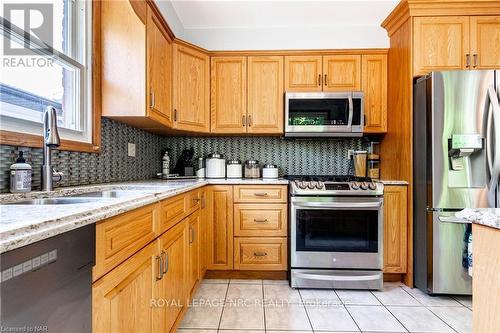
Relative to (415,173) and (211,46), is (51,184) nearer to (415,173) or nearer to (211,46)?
(211,46)

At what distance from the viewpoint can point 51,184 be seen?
1216mm

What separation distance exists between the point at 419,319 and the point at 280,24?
283cm

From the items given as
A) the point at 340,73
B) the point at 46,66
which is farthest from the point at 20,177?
the point at 340,73

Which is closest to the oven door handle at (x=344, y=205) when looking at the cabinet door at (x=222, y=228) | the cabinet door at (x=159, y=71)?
the cabinet door at (x=222, y=228)

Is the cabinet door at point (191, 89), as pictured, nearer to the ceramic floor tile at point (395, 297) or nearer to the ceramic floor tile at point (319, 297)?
the ceramic floor tile at point (319, 297)

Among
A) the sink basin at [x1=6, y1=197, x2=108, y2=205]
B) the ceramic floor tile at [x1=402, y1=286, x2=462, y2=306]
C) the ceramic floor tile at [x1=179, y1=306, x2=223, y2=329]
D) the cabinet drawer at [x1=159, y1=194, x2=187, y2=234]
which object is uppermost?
the sink basin at [x1=6, y1=197, x2=108, y2=205]

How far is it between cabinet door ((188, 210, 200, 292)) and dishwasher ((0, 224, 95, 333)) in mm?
1120

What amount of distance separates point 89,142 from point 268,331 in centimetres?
157

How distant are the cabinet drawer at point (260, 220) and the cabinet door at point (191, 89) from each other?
89 centimetres

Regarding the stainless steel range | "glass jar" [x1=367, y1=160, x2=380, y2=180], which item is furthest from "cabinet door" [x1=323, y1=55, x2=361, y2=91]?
the stainless steel range

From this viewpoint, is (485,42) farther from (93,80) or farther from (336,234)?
(93,80)

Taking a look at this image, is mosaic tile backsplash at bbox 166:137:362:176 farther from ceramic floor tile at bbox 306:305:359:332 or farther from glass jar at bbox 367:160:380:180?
ceramic floor tile at bbox 306:305:359:332

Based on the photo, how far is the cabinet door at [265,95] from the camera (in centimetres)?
265

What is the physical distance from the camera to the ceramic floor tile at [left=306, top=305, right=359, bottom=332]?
164 centimetres
